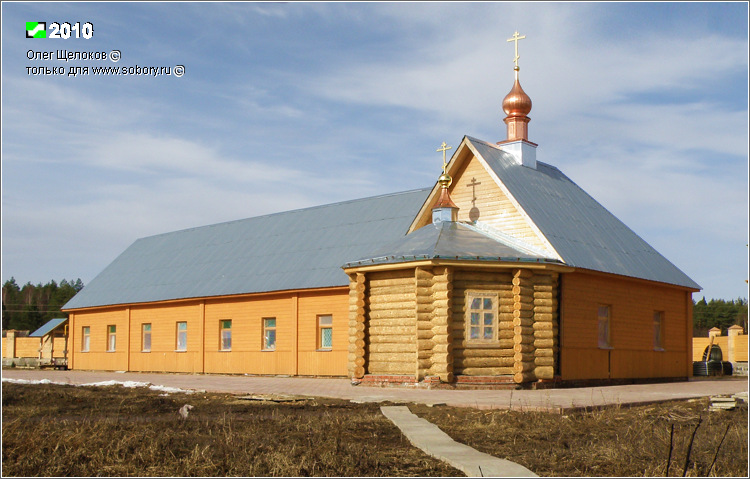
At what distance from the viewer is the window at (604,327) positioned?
2469 centimetres

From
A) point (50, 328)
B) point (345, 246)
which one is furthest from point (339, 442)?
point (50, 328)

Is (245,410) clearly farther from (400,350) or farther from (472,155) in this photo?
(472,155)

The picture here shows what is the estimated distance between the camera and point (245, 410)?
1456cm

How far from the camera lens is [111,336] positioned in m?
36.2

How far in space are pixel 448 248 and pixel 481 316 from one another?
186 cm

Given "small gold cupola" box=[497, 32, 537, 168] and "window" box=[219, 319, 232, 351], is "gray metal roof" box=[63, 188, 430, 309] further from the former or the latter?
"small gold cupola" box=[497, 32, 537, 168]

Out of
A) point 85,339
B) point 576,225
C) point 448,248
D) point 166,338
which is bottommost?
point 85,339

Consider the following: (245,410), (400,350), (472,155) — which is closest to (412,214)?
(472,155)

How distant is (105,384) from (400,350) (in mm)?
7964

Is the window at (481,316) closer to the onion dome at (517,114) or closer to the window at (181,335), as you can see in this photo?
the onion dome at (517,114)

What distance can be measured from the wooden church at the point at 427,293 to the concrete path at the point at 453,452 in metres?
8.53

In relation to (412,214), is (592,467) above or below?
below

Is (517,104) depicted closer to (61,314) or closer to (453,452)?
(453,452)

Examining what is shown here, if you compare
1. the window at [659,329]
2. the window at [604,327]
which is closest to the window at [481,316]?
the window at [604,327]
